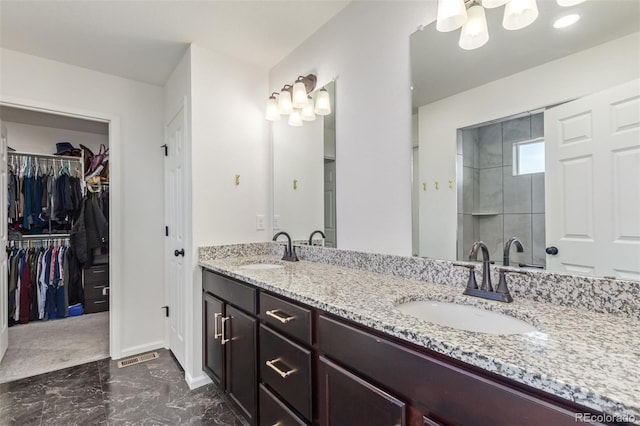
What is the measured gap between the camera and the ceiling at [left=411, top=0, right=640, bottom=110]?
0.95 m

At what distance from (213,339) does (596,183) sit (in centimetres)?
206

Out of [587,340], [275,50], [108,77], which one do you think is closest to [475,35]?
[587,340]

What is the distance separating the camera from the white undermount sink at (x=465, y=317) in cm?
95

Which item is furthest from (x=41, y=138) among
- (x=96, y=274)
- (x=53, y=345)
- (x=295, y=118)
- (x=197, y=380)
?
(x=197, y=380)

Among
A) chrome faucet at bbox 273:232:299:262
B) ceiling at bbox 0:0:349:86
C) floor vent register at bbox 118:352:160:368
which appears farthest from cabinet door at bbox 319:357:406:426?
floor vent register at bbox 118:352:160:368

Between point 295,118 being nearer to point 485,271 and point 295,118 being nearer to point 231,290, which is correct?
point 231,290

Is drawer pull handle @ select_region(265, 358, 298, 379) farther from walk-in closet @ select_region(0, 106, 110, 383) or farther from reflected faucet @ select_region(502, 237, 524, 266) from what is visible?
walk-in closet @ select_region(0, 106, 110, 383)

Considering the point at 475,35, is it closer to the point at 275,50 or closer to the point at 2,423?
the point at 275,50

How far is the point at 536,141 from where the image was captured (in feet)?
3.58

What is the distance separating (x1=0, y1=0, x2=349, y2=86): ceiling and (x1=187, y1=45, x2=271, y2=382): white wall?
0.57ft

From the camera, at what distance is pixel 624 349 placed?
0.66m

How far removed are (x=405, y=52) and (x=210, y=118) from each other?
1.40 m

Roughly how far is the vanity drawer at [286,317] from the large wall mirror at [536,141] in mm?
643

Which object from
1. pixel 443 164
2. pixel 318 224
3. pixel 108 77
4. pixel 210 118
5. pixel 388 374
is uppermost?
pixel 108 77
